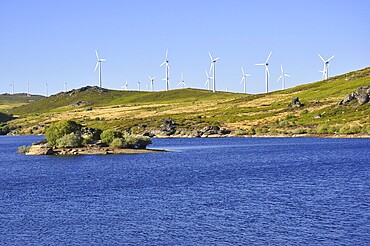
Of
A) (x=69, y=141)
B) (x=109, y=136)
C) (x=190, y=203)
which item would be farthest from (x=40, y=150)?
(x=190, y=203)

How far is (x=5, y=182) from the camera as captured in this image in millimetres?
88000

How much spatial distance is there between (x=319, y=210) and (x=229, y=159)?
60005 millimetres

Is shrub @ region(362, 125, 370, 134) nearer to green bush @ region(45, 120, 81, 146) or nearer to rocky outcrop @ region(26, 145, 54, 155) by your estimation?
green bush @ region(45, 120, 81, 146)

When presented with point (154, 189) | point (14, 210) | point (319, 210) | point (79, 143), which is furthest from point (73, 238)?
point (79, 143)

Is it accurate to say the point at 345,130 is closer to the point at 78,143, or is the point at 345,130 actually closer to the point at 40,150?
the point at 78,143

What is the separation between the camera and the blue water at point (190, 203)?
1928 inches

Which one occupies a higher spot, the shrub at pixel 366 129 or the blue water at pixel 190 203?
the shrub at pixel 366 129

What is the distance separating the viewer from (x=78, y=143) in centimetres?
13688

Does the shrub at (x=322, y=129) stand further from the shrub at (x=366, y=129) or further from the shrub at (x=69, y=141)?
the shrub at (x=69, y=141)

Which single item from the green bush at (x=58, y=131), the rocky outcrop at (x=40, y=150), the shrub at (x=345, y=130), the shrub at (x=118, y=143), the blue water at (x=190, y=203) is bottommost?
the blue water at (x=190, y=203)

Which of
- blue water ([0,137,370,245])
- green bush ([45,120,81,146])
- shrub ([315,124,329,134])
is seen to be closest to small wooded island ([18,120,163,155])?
green bush ([45,120,81,146])

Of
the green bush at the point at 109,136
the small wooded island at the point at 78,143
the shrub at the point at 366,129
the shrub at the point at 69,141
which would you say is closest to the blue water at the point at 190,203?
the small wooded island at the point at 78,143

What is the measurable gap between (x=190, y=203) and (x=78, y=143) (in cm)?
7692

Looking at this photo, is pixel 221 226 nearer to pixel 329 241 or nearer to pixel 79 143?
pixel 329 241
